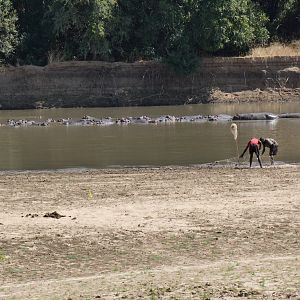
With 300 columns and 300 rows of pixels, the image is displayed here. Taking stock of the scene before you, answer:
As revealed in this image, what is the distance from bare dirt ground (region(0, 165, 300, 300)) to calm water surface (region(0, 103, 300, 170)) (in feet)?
15.8

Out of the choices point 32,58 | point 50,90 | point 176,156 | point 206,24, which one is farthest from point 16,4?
point 176,156

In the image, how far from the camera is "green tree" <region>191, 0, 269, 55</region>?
49.0 meters

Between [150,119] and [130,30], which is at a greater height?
[130,30]

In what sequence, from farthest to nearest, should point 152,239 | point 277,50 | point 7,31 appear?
point 277,50 → point 7,31 → point 152,239

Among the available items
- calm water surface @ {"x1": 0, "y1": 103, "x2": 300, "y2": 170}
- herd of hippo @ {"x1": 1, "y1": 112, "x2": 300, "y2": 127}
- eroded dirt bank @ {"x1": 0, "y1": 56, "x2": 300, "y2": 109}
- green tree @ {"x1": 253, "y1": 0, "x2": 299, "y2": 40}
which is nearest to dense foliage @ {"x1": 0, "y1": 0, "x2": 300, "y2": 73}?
green tree @ {"x1": 253, "y1": 0, "x2": 299, "y2": 40}

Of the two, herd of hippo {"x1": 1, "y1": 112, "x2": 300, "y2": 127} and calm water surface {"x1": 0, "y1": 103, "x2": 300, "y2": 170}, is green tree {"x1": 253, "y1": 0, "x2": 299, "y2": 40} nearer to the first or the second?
calm water surface {"x1": 0, "y1": 103, "x2": 300, "y2": 170}

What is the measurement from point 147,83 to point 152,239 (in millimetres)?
37467

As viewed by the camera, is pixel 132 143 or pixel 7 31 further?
pixel 7 31

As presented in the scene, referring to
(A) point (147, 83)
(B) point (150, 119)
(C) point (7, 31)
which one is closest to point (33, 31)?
(C) point (7, 31)

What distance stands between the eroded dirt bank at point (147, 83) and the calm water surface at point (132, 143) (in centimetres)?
721

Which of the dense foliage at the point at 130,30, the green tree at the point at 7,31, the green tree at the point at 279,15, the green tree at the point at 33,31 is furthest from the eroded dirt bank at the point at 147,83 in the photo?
the green tree at the point at 279,15

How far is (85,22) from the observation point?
49562 millimetres

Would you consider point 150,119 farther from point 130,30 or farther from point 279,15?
point 279,15

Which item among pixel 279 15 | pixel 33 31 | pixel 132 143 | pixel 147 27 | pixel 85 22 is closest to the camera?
pixel 132 143
